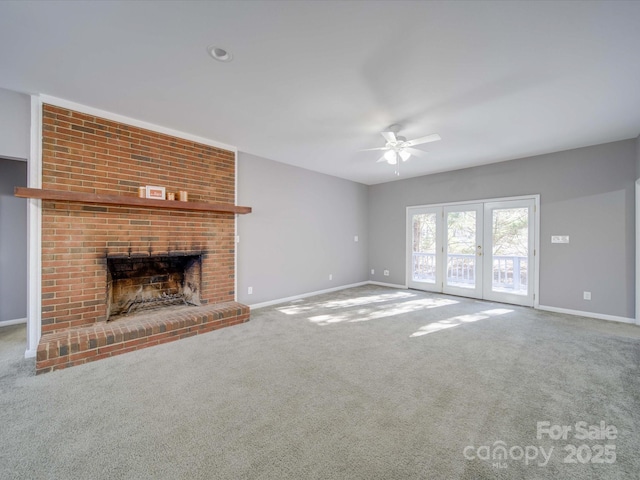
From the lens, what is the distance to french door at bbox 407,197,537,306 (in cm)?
480

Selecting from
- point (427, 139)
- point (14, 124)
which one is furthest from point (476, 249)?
point (14, 124)

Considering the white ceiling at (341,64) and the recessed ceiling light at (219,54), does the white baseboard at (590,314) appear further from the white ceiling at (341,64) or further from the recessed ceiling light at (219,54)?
the recessed ceiling light at (219,54)

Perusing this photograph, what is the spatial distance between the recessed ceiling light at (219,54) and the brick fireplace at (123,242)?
193cm

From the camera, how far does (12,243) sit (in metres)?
3.65

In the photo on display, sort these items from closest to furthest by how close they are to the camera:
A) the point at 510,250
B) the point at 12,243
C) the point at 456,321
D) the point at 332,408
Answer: the point at 332,408 → the point at 12,243 → the point at 456,321 → the point at 510,250

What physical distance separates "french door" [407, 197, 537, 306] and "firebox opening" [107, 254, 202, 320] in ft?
15.3

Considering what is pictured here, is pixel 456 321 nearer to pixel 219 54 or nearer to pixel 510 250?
pixel 510 250

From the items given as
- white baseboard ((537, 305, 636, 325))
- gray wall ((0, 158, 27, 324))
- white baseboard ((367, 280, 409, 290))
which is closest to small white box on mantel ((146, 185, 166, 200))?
gray wall ((0, 158, 27, 324))

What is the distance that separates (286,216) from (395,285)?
129 inches

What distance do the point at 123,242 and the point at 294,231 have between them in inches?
110

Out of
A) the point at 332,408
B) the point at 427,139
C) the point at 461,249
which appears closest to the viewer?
the point at 332,408

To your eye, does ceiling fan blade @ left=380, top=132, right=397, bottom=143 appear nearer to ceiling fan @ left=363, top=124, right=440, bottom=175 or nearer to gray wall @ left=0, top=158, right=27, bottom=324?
ceiling fan @ left=363, top=124, right=440, bottom=175

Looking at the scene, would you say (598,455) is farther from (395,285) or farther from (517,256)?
(395,285)

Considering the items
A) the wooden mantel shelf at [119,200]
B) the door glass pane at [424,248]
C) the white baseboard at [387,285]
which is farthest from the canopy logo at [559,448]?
the white baseboard at [387,285]
